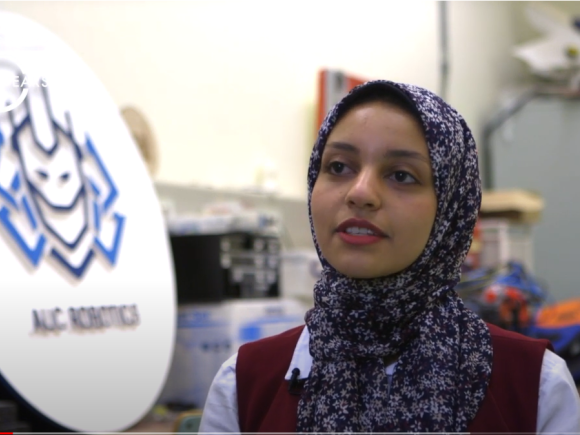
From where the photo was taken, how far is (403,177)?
2.81ft

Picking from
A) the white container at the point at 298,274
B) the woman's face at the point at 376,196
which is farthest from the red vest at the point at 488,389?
the white container at the point at 298,274

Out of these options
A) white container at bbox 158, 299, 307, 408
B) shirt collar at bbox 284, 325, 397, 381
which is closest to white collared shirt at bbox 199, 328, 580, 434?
shirt collar at bbox 284, 325, 397, 381

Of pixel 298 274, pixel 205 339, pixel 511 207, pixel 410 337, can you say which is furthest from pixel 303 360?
pixel 511 207

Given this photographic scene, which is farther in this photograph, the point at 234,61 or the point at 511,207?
the point at 511,207

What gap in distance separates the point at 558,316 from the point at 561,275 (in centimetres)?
213

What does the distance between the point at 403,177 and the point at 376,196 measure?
5 cm

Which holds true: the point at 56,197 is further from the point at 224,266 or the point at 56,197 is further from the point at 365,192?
the point at 224,266

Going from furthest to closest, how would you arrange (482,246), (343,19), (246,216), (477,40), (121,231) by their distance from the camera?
1. (477,40)
2. (482,246)
3. (343,19)
4. (246,216)
5. (121,231)

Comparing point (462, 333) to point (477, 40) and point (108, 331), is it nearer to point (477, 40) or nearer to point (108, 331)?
point (108, 331)

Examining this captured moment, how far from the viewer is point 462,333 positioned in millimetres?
924

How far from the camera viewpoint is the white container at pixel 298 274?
9.44 feet

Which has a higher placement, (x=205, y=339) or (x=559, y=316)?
(x=205, y=339)

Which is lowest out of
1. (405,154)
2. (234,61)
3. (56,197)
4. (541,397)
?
(541,397)

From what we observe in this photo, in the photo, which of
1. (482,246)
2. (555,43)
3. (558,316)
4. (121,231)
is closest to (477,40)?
(555,43)
